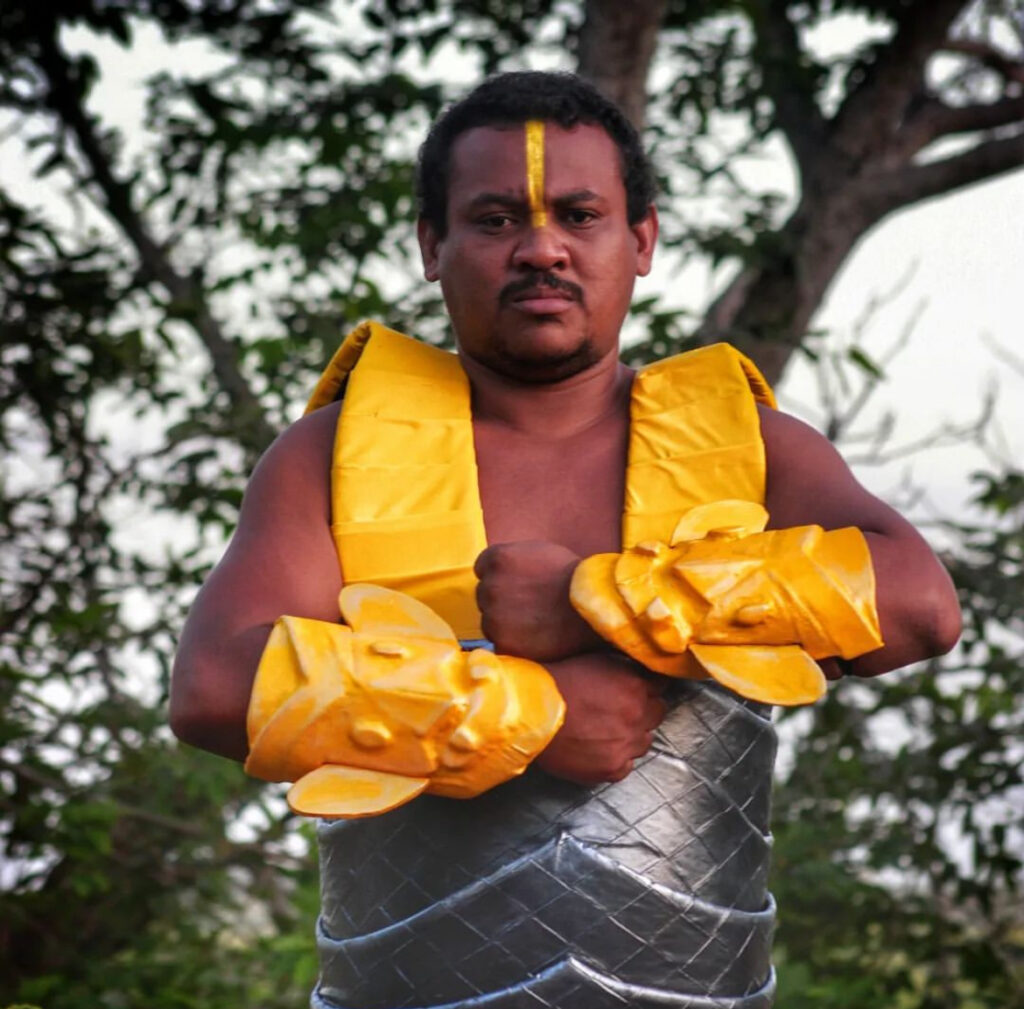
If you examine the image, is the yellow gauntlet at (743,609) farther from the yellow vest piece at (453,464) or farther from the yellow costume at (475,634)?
the yellow vest piece at (453,464)

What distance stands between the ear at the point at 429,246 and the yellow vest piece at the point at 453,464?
0.33 feet

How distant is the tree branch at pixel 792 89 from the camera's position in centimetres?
436

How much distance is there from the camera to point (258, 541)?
1659mm

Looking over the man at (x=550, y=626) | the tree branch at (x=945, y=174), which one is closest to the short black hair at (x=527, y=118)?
the man at (x=550, y=626)

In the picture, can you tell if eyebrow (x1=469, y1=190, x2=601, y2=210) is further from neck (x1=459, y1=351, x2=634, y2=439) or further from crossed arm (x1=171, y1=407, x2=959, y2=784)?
crossed arm (x1=171, y1=407, x2=959, y2=784)

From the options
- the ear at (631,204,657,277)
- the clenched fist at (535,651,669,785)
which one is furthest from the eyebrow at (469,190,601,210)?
the clenched fist at (535,651,669,785)

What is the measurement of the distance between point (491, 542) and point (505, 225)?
316 mm

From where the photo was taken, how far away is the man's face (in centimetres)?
167

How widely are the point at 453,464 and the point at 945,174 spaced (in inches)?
116

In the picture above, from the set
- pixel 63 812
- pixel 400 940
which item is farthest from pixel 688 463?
pixel 63 812

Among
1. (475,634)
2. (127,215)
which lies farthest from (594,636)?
(127,215)

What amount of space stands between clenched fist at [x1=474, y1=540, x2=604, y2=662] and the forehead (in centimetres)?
38

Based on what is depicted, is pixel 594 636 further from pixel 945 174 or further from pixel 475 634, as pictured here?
pixel 945 174

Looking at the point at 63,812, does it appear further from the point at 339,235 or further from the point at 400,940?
the point at 400,940
